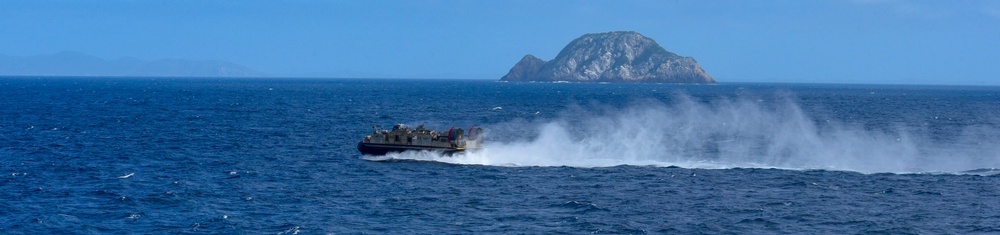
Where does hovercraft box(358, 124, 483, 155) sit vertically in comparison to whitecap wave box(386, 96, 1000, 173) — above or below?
above

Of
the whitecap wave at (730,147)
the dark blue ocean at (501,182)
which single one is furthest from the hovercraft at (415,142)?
the dark blue ocean at (501,182)

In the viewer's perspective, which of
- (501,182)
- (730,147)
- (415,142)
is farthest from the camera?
(730,147)

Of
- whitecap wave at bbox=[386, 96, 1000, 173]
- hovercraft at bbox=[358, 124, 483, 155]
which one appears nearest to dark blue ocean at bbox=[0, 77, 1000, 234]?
whitecap wave at bbox=[386, 96, 1000, 173]

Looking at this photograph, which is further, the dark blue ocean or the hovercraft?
the hovercraft

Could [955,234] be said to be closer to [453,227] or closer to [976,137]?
[453,227]

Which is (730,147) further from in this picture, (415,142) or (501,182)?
(501,182)

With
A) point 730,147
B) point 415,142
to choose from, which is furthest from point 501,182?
point 730,147

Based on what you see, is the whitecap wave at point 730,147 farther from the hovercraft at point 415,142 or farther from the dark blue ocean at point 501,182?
the hovercraft at point 415,142

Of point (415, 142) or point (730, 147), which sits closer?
point (415, 142)

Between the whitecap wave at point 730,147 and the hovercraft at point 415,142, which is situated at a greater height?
the hovercraft at point 415,142

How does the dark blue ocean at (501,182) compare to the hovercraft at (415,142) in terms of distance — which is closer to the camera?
the dark blue ocean at (501,182)

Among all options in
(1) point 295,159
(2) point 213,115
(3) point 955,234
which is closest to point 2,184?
(1) point 295,159

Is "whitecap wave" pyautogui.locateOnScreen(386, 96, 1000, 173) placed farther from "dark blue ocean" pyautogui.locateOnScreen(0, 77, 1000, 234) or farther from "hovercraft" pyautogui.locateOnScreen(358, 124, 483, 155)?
"hovercraft" pyautogui.locateOnScreen(358, 124, 483, 155)

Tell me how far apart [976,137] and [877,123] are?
91.3 ft
